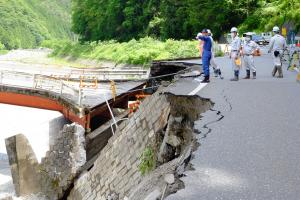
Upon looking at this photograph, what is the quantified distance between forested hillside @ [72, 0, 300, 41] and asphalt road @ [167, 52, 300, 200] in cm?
2109

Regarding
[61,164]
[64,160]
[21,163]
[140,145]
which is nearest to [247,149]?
[140,145]

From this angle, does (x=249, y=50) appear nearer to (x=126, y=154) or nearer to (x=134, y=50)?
(x=126, y=154)

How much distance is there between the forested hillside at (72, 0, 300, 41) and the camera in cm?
4197

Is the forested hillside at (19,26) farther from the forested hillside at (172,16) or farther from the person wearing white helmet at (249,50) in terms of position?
the person wearing white helmet at (249,50)

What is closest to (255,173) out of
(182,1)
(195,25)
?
(195,25)

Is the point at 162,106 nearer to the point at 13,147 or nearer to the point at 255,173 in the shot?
the point at 255,173

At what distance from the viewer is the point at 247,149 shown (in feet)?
21.4

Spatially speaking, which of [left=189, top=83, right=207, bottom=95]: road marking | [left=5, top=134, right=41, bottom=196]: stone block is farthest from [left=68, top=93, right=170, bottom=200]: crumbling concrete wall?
[left=5, top=134, right=41, bottom=196]: stone block

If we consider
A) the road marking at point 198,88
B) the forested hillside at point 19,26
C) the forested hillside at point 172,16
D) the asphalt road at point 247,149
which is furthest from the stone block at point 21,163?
the forested hillside at point 19,26

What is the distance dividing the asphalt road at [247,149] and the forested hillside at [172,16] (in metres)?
21.1

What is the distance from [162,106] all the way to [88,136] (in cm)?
888

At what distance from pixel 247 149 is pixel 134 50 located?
149 ft

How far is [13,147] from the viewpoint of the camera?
628 inches

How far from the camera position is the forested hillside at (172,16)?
138 feet
